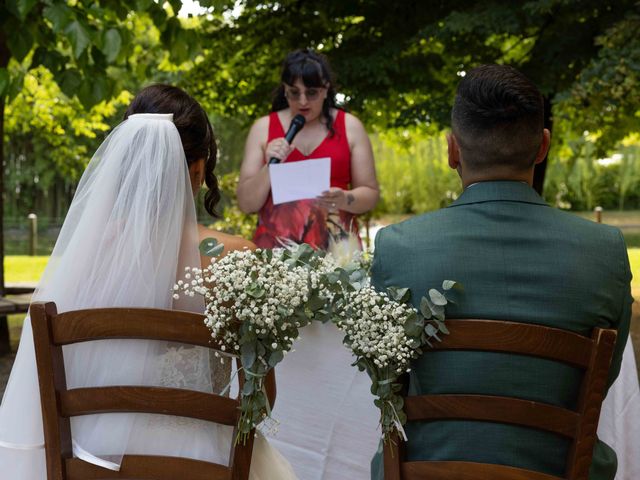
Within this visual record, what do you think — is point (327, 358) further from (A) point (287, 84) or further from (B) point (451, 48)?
(B) point (451, 48)

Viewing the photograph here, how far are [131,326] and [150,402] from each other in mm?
219

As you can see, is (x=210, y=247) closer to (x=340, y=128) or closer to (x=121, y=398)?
(x=121, y=398)

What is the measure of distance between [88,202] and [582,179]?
20.7m

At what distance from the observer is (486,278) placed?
2238mm

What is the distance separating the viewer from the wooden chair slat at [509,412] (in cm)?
220

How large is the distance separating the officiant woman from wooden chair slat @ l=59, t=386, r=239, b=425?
2270 millimetres

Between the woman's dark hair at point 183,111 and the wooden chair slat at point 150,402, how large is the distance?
0.80m

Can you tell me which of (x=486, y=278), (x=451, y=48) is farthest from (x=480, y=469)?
(x=451, y=48)

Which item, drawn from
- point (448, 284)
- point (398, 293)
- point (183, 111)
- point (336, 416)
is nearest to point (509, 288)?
point (448, 284)

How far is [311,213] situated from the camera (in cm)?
483

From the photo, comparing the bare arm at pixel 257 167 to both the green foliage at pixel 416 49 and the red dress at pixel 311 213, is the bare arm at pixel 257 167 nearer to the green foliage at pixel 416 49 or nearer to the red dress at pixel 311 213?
the red dress at pixel 311 213

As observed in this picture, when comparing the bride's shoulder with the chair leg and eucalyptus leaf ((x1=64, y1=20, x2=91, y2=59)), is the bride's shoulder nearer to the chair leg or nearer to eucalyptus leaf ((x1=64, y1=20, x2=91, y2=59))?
the chair leg

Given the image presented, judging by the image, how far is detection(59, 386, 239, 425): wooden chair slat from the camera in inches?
97.1

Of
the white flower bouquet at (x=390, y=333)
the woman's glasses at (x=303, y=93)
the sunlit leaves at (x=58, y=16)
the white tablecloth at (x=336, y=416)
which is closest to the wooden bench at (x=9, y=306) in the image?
the sunlit leaves at (x=58, y=16)
